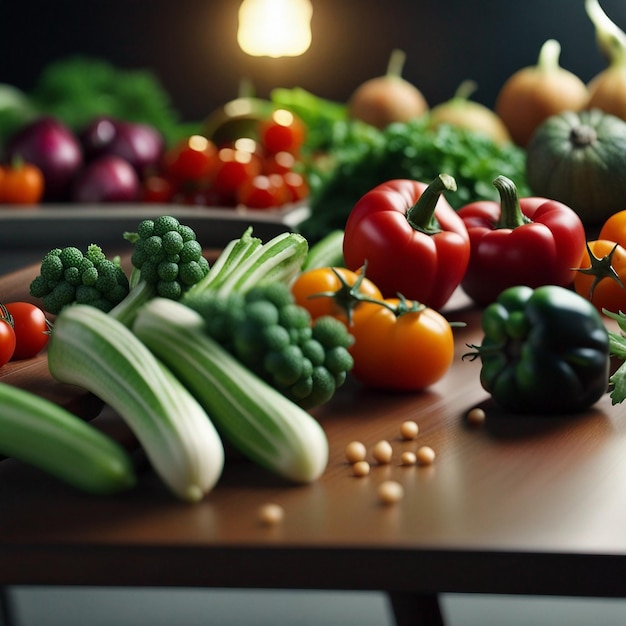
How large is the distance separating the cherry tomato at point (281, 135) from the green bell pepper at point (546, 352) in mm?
1983

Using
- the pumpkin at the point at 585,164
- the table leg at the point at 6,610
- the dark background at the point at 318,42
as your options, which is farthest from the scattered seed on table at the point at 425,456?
the dark background at the point at 318,42

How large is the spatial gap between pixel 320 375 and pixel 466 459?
0.15 meters

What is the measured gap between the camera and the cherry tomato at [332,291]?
1126mm

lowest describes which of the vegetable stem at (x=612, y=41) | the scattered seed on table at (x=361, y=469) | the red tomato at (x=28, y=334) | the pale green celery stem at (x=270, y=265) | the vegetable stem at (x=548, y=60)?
the red tomato at (x=28, y=334)

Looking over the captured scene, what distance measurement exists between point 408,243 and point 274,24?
303cm

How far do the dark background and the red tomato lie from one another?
11.4 feet

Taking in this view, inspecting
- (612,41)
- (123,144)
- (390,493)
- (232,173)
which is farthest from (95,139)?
(390,493)

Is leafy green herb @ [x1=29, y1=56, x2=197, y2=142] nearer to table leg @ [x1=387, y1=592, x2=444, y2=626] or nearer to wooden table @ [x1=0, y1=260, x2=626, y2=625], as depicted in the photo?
table leg @ [x1=387, y1=592, x2=444, y2=626]

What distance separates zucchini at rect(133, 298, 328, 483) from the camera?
854mm

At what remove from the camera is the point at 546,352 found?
1037 millimetres

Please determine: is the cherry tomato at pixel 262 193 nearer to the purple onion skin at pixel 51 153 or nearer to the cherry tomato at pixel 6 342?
the purple onion skin at pixel 51 153

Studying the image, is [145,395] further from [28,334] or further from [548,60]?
[548,60]

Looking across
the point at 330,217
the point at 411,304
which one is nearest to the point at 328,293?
the point at 411,304

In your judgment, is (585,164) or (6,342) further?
(585,164)
